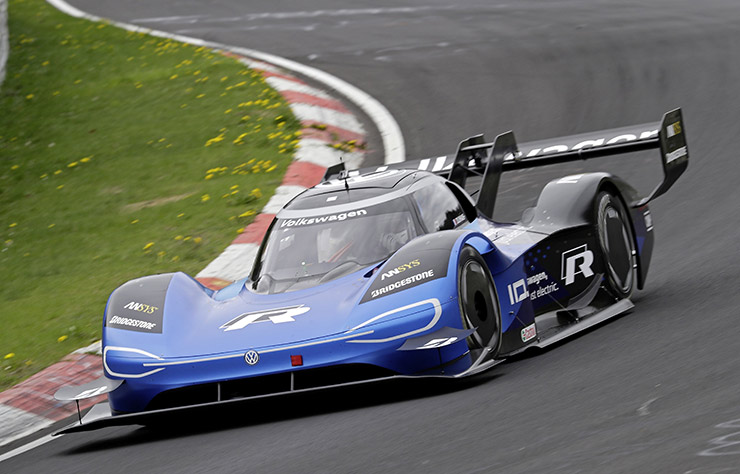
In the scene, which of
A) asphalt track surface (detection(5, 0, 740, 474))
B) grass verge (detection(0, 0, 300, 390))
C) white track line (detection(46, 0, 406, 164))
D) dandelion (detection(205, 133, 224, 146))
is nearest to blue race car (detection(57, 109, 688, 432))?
asphalt track surface (detection(5, 0, 740, 474))

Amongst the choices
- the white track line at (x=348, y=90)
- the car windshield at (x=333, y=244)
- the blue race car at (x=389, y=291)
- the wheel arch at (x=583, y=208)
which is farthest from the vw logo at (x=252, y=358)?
the white track line at (x=348, y=90)

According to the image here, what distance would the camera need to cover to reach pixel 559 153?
8461 millimetres

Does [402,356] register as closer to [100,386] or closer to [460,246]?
[460,246]

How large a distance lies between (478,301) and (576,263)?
4.73 feet

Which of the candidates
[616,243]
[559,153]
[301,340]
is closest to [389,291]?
[301,340]

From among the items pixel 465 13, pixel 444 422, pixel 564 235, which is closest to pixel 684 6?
pixel 465 13

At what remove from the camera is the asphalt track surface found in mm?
4691

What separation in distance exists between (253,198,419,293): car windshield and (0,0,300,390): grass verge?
77.9 inches

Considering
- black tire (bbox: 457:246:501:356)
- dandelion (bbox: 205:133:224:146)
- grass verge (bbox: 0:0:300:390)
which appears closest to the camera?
black tire (bbox: 457:246:501:356)

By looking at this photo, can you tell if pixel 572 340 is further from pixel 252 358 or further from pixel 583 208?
pixel 252 358

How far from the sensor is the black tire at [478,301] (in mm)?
6047

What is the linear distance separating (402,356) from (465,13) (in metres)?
14.1

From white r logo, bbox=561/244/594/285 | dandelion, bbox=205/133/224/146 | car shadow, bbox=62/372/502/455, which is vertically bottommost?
car shadow, bbox=62/372/502/455

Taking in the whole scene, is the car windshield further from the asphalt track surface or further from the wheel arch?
the wheel arch
